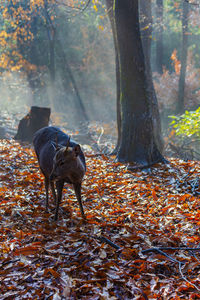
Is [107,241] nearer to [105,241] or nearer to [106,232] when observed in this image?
[105,241]

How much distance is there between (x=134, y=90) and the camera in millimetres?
8086

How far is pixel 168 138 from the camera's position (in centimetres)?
1630

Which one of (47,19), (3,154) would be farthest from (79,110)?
(3,154)

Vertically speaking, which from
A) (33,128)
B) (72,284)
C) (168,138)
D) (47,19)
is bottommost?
(168,138)

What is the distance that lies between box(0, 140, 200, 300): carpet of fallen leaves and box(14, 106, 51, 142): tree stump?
A: 5226 millimetres

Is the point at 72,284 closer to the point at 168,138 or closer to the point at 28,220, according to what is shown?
the point at 28,220

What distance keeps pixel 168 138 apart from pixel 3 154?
33.3 feet

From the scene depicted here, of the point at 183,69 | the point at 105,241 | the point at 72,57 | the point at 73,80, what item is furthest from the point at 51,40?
the point at 105,241

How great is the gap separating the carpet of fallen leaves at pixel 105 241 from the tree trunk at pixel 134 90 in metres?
1.38

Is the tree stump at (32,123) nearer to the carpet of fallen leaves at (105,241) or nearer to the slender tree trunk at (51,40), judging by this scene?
the carpet of fallen leaves at (105,241)

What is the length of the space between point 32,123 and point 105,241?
28.8ft

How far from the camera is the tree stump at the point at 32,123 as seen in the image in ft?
39.2

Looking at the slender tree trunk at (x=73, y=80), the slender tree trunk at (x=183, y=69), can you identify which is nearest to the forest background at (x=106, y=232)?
the slender tree trunk at (x=183, y=69)

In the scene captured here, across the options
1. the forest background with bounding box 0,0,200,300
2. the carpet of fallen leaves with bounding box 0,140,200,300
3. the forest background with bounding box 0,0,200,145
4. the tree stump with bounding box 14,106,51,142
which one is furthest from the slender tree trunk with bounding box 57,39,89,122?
the carpet of fallen leaves with bounding box 0,140,200,300
